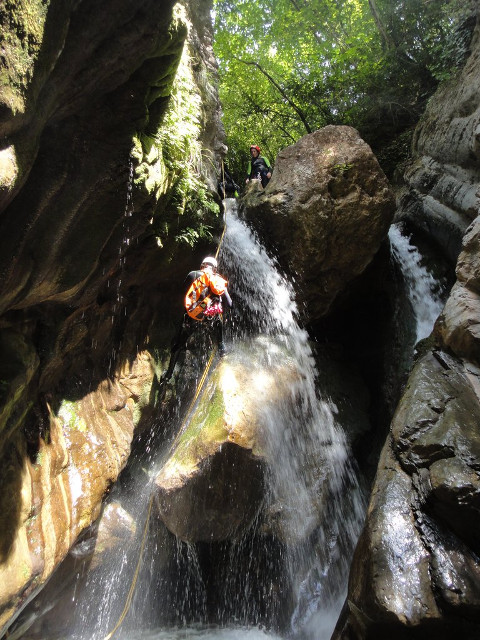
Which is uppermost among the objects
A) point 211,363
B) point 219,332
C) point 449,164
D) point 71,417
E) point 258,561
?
point 449,164

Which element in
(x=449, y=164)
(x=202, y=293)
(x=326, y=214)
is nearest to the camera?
(x=202, y=293)

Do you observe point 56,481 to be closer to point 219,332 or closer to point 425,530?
point 219,332

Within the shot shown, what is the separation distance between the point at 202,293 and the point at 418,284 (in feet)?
17.4

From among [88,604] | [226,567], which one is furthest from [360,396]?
[88,604]

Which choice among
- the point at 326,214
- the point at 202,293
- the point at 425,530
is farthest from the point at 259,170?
the point at 425,530

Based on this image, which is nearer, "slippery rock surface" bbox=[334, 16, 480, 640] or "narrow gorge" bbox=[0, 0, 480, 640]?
"slippery rock surface" bbox=[334, 16, 480, 640]

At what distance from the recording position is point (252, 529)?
234 inches

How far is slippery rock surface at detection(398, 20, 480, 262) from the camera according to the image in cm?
734

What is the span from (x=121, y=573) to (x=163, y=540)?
752 mm

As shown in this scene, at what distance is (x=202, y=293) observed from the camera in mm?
6008

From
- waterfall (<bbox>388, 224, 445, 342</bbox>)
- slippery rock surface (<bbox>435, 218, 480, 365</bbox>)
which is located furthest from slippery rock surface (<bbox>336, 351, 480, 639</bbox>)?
waterfall (<bbox>388, 224, 445, 342</bbox>)

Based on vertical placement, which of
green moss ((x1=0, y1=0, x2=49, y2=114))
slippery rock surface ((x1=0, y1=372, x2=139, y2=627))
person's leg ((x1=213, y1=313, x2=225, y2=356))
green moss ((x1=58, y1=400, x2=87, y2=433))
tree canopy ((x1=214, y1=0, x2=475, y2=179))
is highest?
tree canopy ((x1=214, y1=0, x2=475, y2=179))

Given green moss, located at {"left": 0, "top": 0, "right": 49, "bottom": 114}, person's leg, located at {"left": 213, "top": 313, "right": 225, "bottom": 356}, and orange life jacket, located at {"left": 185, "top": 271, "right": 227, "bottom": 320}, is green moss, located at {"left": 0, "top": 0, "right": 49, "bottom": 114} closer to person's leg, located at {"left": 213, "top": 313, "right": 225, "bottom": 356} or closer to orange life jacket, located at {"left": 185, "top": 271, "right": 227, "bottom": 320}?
orange life jacket, located at {"left": 185, "top": 271, "right": 227, "bottom": 320}

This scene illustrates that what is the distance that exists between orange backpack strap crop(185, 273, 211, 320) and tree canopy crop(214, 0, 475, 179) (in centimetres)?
807
